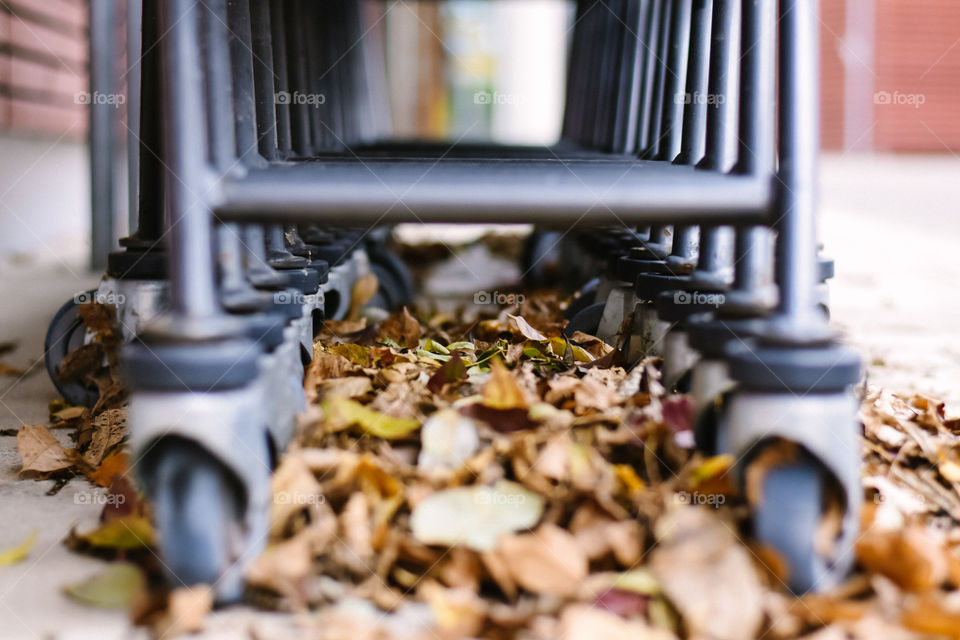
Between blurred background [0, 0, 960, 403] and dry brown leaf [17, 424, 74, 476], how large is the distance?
2.75 ft

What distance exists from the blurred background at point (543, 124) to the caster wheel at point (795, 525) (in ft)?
2.98

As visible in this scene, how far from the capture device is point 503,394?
40.2 inches

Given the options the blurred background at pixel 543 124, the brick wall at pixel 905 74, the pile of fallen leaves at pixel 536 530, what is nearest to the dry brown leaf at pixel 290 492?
the pile of fallen leaves at pixel 536 530

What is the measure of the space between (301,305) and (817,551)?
0.68 metres

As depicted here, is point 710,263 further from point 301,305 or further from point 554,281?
point 554,281

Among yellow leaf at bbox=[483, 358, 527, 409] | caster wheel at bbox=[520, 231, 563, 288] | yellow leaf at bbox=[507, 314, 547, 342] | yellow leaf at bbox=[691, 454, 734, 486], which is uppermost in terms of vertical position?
caster wheel at bbox=[520, 231, 563, 288]

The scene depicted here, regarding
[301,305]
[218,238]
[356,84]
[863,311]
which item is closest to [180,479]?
[218,238]

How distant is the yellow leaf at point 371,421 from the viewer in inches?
39.8

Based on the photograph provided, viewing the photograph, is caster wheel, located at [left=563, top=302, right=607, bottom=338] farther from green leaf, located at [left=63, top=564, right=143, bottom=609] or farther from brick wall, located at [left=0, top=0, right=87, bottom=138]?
brick wall, located at [left=0, top=0, right=87, bottom=138]

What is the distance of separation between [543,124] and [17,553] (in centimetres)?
1545

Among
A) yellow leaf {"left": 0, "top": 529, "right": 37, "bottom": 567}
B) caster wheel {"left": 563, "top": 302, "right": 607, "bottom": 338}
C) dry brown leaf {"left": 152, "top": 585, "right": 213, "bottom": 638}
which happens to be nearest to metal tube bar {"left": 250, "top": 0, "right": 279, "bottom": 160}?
caster wheel {"left": 563, "top": 302, "right": 607, "bottom": 338}

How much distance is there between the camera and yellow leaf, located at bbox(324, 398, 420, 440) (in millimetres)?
1012

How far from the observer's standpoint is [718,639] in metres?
0.76

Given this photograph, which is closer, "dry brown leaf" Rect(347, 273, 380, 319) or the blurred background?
"dry brown leaf" Rect(347, 273, 380, 319)
